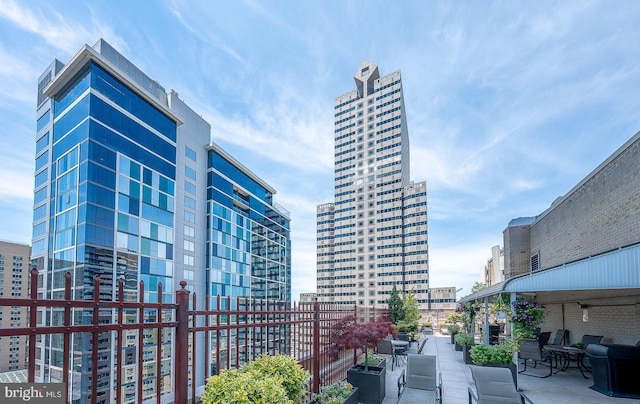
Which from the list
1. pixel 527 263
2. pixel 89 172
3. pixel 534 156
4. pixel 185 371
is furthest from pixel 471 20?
pixel 89 172

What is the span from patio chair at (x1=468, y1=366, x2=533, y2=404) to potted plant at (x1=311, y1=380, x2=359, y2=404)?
7.19 ft

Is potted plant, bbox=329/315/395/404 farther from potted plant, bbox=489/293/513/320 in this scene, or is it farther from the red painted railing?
potted plant, bbox=489/293/513/320

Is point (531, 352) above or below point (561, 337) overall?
above

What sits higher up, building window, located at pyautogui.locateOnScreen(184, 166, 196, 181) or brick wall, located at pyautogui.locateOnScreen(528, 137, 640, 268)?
building window, located at pyautogui.locateOnScreen(184, 166, 196, 181)

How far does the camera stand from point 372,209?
272ft

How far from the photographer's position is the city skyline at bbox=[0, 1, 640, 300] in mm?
10219

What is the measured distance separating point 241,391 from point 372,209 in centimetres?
8115

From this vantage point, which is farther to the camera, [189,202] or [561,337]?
[189,202]

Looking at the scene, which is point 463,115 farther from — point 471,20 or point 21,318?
point 21,318

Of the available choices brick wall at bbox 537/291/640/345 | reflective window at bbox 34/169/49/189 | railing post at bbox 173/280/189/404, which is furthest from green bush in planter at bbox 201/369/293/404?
reflective window at bbox 34/169/49/189

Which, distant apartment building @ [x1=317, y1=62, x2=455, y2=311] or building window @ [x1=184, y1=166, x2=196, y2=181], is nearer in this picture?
building window @ [x1=184, y1=166, x2=196, y2=181]

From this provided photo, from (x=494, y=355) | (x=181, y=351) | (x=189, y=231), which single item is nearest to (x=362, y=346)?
(x=494, y=355)

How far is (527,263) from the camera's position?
787 inches

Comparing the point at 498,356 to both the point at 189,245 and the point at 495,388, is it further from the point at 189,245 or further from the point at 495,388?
the point at 189,245
